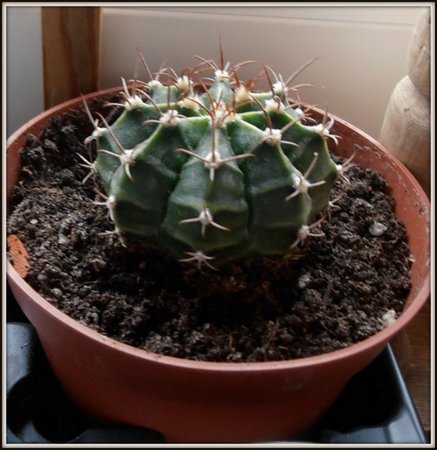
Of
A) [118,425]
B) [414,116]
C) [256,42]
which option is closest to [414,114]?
[414,116]

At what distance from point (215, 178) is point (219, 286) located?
13 centimetres

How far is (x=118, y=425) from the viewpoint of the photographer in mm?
728

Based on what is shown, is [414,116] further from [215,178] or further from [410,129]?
[215,178]

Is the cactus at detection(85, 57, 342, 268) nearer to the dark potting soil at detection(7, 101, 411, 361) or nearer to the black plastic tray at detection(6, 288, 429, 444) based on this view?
the dark potting soil at detection(7, 101, 411, 361)

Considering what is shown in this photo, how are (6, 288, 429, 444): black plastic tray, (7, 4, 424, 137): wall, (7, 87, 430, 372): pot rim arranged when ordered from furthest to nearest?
1. (7, 4, 424, 137): wall
2. (6, 288, 429, 444): black plastic tray
3. (7, 87, 430, 372): pot rim

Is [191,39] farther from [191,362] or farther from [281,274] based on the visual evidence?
[191,362]

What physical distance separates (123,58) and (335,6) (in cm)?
34

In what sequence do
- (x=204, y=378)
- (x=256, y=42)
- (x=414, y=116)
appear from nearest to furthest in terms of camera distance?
(x=204, y=378)
(x=414, y=116)
(x=256, y=42)

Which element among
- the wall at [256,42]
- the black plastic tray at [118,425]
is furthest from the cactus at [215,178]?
the wall at [256,42]

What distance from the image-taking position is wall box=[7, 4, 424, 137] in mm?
970

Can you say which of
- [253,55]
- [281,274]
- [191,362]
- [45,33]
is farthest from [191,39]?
[191,362]

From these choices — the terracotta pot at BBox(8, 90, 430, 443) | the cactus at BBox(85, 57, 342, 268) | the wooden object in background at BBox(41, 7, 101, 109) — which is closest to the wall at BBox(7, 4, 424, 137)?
the wooden object in background at BBox(41, 7, 101, 109)

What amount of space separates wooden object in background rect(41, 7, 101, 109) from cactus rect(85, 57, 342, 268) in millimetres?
308

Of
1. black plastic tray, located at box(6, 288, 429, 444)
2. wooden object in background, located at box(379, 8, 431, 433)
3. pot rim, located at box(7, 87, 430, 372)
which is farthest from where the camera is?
wooden object in background, located at box(379, 8, 431, 433)
